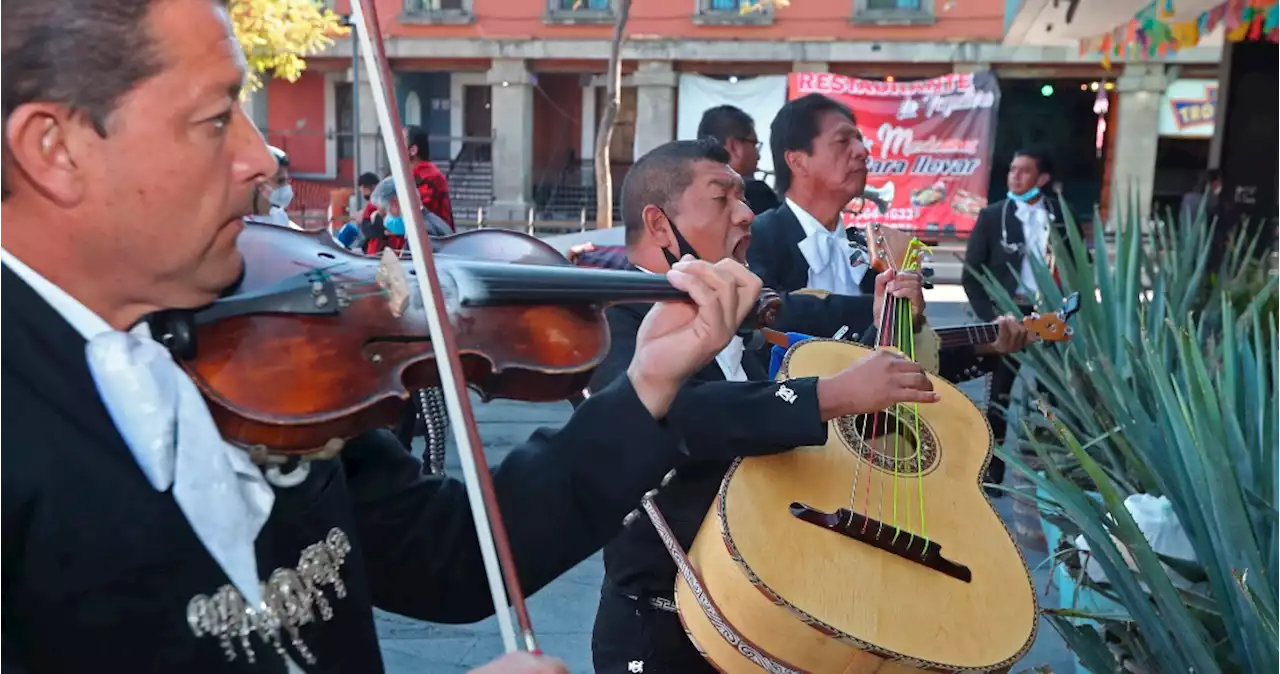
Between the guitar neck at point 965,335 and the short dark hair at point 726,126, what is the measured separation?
78.1 inches

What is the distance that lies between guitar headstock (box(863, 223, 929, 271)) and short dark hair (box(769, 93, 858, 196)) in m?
0.59

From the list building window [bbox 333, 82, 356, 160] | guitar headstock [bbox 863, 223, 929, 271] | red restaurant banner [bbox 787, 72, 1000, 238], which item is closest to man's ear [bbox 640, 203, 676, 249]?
guitar headstock [bbox 863, 223, 929, 271]

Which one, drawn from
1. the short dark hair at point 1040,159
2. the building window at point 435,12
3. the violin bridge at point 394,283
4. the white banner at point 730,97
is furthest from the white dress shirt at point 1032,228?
the building window at point 435,12

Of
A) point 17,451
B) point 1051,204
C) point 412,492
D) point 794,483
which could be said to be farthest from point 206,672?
point 1051,204

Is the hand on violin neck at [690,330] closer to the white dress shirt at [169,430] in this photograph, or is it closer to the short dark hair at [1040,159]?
the white dress shirt at [169,430]

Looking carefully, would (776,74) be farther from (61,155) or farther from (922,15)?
(61,155)

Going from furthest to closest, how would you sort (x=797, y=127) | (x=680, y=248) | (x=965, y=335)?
(x=797, y=127)
(x=965, y=335)
(x=680, y=248)

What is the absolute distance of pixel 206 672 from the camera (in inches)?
37.3

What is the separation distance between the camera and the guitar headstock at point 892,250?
9.16 feet

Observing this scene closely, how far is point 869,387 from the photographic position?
1908 mm

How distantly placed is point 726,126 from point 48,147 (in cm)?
414

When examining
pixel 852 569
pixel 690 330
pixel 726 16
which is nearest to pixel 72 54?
pixel 690 330

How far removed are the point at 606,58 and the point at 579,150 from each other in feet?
9.11

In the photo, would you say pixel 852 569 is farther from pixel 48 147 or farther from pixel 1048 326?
pixel 1048 326
